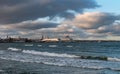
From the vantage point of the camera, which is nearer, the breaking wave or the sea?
→ the sea

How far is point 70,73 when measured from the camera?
26484 millimetres

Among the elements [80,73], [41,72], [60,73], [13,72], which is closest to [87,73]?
[80,73]

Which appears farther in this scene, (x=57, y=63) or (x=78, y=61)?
(x=78, y=61)

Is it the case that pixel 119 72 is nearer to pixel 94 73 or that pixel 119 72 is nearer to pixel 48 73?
pixel 94 73

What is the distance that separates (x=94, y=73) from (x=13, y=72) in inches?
269

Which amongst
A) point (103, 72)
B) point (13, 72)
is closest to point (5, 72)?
point (13, 72)

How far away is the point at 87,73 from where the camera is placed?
26.4 metres

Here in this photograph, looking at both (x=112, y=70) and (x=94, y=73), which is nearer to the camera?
(x=94, y=73)

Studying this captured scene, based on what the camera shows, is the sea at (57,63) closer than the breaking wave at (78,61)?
Yes

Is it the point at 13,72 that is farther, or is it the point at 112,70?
the point at 112,70

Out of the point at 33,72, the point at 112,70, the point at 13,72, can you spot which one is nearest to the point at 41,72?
the point at 33,72

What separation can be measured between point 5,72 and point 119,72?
979 centimetres

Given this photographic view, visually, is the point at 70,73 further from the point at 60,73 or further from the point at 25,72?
the point at 25,72

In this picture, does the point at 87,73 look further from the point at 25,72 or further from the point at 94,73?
the point at 25,72
